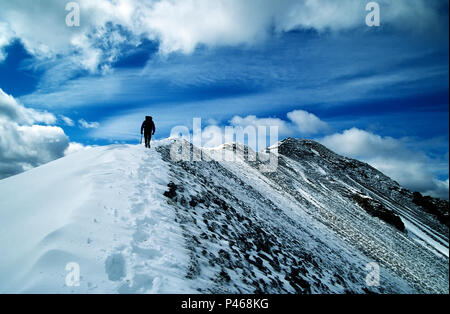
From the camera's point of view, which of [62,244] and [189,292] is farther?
[62,244]

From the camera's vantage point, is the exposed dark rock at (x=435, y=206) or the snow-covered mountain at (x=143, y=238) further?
the exposed dark rock at (x=435, y=206)

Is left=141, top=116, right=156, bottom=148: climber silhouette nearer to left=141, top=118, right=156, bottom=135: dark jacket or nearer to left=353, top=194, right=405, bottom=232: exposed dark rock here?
left=141, top=118, right=156, bottom=135: dark jacket

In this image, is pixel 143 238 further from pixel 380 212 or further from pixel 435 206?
pixel 435 206

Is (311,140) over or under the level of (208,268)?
over

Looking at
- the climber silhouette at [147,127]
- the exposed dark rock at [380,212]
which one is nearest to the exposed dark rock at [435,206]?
the exposed dark rock at [380,212]

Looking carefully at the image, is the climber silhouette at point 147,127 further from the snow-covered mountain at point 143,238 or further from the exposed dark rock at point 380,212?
the exposed dark rock at point 380,212

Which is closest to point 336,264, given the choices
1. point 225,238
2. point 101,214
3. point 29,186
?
point 225,238

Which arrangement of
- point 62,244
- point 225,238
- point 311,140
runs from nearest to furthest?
point 62,244, point 225,238, point 311,140

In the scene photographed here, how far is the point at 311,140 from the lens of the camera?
87.9 metres

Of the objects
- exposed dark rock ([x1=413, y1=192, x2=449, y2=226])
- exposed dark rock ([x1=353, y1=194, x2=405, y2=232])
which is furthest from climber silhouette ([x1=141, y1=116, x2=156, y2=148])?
exposed dark rock ([x1=413, y1=192, x2=449, y2=226])

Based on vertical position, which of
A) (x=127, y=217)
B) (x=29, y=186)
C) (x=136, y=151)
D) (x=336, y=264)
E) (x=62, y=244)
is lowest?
(x=336, y=264)
